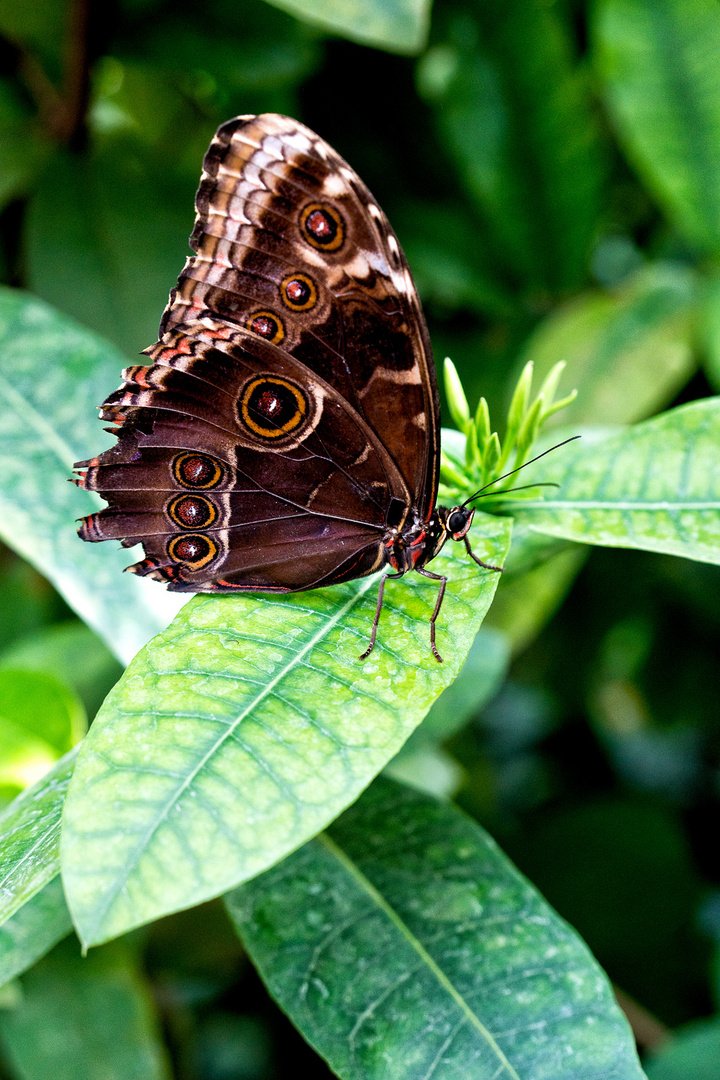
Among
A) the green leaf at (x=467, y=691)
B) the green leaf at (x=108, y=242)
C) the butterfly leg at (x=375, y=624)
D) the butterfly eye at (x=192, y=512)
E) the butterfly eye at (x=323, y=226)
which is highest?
the green leaf at (x=108, y=242)

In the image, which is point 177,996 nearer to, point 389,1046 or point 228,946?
point 228,946

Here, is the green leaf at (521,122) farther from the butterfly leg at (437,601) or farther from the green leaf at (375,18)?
the butterfly leg at (437,601)

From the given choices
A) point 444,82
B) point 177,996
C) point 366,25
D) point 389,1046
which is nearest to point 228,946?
point 177,996

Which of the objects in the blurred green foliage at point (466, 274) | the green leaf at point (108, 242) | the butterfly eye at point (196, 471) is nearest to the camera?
the butterfly eye at point (196, 471)

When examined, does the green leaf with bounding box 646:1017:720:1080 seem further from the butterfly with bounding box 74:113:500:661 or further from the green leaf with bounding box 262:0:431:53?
the green leaf with bounding box 262:0:431:53

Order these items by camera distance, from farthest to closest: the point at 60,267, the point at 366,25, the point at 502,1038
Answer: the point at 60,267 < the point at 366,25 < the point at 502,1038

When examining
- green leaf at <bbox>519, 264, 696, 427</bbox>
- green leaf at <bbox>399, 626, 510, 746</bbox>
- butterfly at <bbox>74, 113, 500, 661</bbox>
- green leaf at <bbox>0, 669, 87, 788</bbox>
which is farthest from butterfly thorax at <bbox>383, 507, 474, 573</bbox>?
green leaf at <bbox>519, 264, 696, 427</bbox>

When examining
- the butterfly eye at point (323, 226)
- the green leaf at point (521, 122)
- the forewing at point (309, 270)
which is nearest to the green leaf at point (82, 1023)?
the forewing at point (309, 270)
